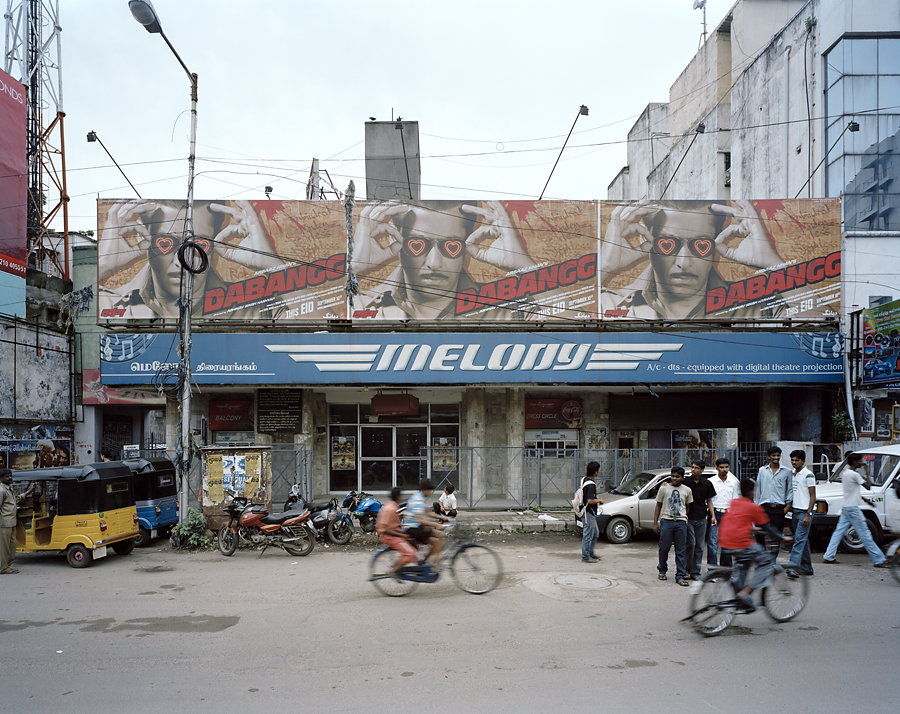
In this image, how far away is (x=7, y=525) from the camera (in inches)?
406

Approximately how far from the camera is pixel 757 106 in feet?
81.4

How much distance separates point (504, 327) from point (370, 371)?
441cm

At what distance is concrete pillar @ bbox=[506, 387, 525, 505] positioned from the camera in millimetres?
18609

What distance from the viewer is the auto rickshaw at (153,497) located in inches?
501

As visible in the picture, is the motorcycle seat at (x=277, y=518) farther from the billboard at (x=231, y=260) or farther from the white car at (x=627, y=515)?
the billboard at (x=231, y=260)

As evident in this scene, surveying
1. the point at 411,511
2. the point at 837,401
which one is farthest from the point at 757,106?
the point at 411,511

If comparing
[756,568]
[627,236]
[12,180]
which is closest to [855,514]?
[756,568]

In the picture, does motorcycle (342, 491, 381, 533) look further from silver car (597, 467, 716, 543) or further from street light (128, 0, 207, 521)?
silver car (597, 467, 716, 543)

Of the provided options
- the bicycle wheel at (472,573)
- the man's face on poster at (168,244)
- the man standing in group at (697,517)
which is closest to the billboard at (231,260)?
the man's face on poster at (168,244)

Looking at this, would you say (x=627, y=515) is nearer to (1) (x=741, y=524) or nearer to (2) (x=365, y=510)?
(2) (x=365, y=510)

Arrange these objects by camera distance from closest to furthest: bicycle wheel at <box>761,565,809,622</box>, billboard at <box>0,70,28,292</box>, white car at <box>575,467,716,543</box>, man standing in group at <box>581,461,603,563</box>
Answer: bicycle wheel at <box>761,565,809,622</box>
man standing in group at <box>581,461,603,563</box>
white car at <box>575,467,716,543</box>
billboard at <box>0,70,28,292</box>

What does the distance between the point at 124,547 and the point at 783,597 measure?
11.0 metres

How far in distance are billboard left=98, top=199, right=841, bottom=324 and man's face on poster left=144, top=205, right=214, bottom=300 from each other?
39 millimetres

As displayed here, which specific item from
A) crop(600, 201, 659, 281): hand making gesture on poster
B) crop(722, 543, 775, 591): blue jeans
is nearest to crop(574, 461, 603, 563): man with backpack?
crop(722, 543, 775, 591): blue jeans
